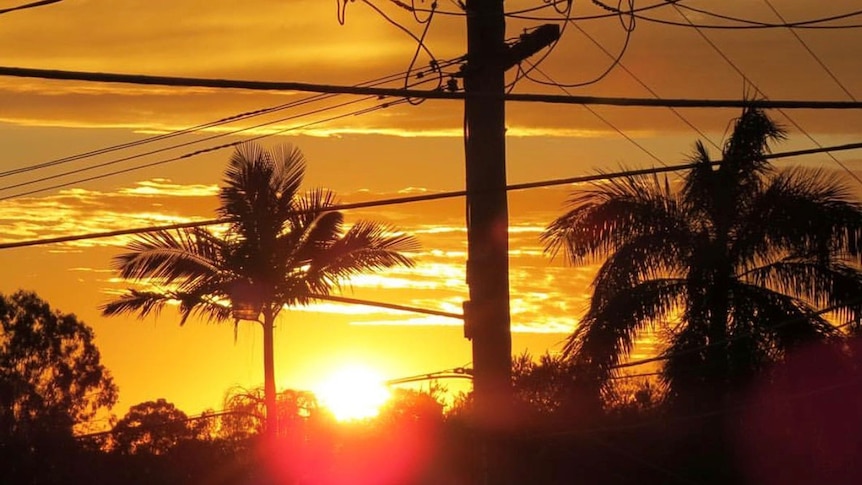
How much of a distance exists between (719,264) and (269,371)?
834cm

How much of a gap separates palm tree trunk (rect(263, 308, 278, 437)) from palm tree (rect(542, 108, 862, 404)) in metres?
5.77

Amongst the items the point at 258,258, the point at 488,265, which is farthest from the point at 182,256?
the point at 488,265

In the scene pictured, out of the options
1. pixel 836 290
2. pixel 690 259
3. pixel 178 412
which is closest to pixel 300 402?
pixel 690 259

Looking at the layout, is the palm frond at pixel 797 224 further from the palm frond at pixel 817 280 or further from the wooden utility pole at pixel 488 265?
the wooden utility pole at pixel 488 265

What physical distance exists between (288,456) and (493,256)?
40.5ft

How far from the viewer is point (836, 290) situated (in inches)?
903

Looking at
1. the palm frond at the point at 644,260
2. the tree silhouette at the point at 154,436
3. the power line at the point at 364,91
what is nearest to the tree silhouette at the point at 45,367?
the tree silhouette at the point at 154,436

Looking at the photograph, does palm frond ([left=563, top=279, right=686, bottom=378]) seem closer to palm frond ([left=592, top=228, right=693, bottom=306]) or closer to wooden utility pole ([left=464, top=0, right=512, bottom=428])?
palm frond ([left=592, top=228, right=693, bottom=306])

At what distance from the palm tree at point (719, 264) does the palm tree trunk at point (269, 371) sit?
227 inches

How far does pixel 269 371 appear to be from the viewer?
2597cm

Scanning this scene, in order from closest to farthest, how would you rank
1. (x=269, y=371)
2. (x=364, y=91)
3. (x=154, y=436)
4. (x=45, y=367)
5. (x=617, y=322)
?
(x=364, y=91) < (x=617, y=322) < (x=269, y=371) < (x=154, y=436) < (x=45, y=367)

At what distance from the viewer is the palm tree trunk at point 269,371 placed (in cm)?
2534

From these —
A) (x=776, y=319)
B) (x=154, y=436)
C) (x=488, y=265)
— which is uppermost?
(x=488, y=265)

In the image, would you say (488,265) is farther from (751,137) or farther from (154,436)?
(154,436)
